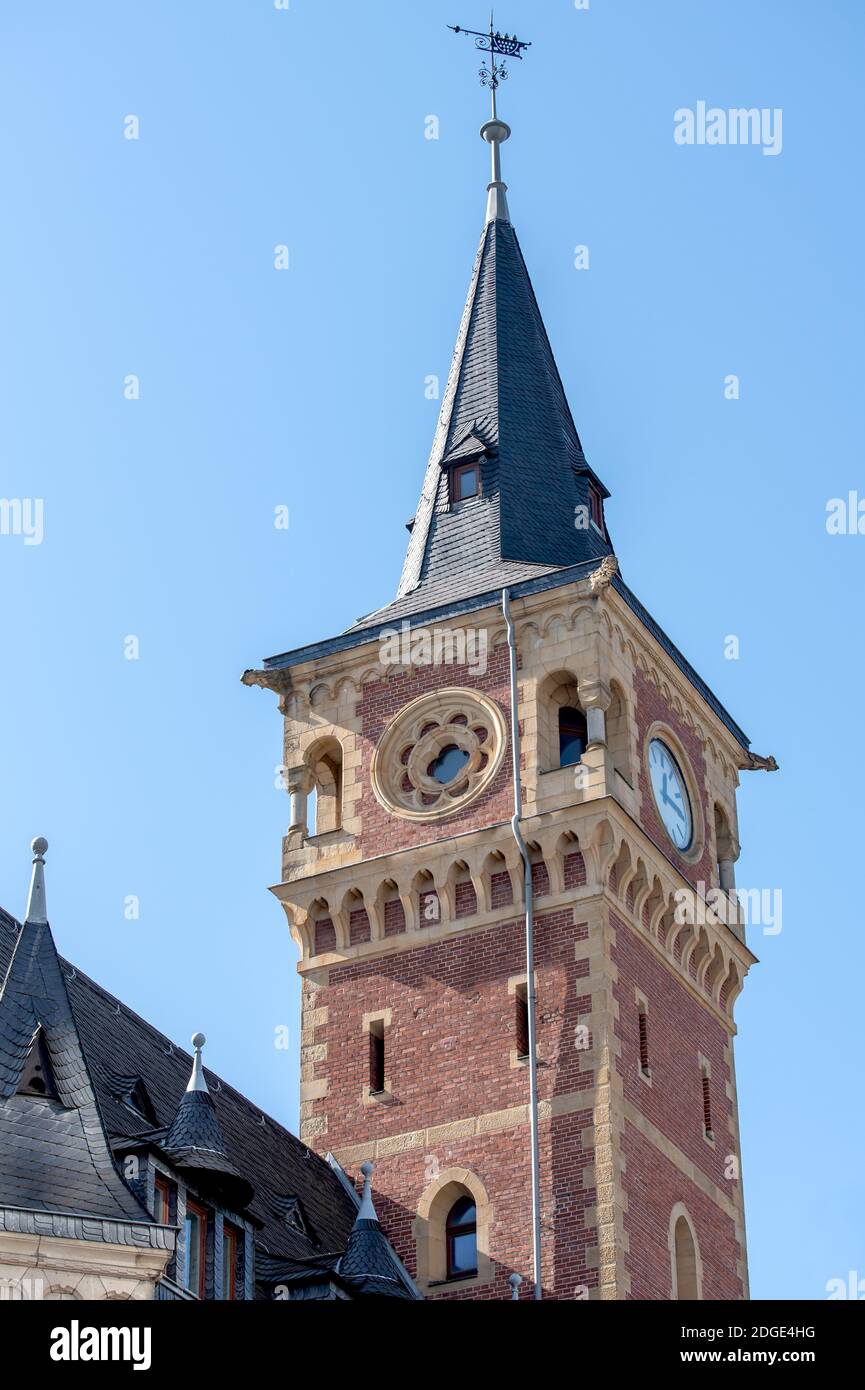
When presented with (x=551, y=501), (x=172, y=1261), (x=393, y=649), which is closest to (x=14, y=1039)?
(x=172, y=1261)

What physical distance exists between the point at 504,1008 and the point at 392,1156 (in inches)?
111

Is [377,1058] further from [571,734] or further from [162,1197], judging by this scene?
[162,1197]

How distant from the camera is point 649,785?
1766 inches

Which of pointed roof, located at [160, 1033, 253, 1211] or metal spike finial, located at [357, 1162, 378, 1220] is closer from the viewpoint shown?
pointed roof, located at [160, 1033, 253, 1211]

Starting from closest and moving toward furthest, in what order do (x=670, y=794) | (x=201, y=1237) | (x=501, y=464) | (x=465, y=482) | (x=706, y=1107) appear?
(x=201, y=1237) → (x=706, y=1107) → (x=670, y=794) → (x=501, y=464) → (x=465, y=482)

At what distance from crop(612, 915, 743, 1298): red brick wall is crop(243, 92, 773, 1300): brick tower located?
7cm

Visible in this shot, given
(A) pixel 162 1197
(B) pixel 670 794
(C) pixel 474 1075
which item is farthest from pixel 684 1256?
(A) pixel 162 1197

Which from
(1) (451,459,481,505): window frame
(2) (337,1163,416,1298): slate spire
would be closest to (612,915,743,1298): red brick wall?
(2) (337,1163,416,1298): slate spire

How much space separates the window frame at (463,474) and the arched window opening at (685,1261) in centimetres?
1387

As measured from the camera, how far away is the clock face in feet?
149

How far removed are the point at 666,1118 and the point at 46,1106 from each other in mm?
14760

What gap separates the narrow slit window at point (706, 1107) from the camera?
44062 millimetres

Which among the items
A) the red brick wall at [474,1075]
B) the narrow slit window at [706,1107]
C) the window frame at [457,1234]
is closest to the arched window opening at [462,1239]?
the window frame at [457,1234]

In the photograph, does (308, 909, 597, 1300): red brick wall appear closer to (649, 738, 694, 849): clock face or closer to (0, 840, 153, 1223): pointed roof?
(649, 738, 694, 849): clock face
